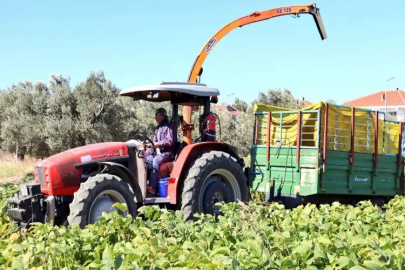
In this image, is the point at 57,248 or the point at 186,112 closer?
the point at 57,248

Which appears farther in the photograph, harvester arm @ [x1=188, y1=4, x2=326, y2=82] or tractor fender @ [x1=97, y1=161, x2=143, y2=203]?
harvester arm @ [x1=188, y1=4, x2=326, y2=82]

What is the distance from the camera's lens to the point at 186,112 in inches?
373

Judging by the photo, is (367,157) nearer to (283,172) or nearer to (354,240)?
(283,172)

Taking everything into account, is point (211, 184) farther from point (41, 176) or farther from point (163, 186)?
point (41, 176)

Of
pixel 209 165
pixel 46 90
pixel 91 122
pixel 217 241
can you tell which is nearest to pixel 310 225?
pixel 217 241

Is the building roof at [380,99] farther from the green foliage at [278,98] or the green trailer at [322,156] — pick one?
the green trailer at [322,156]

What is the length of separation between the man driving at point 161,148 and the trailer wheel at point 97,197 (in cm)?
73

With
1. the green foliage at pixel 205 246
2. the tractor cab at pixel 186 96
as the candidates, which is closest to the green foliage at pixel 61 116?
the tractor cab at pixel 186 96

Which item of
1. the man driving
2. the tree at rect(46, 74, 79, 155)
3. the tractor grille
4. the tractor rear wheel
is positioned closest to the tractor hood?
the tractor grille

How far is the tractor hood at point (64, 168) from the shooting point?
596 cm

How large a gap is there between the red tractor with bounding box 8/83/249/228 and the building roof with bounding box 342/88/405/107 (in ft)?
191

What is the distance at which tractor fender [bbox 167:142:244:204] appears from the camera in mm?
6438

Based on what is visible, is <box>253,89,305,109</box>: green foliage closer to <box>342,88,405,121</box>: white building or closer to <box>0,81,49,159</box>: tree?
<box>0,81,49,159</box>: tree

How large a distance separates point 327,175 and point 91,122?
1565 cm
